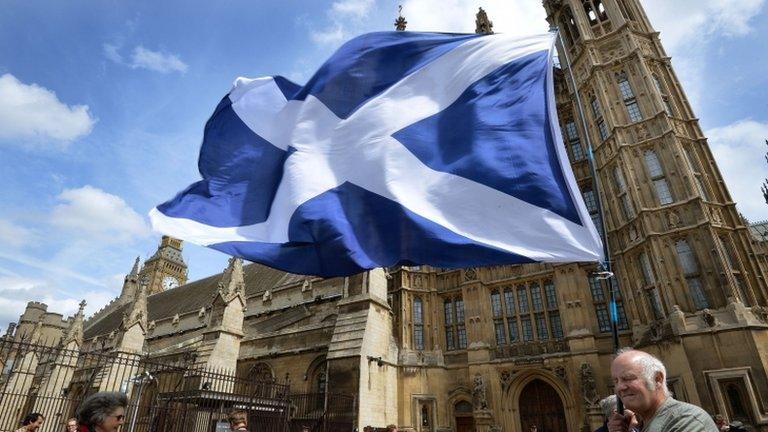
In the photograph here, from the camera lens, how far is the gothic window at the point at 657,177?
14828 mm

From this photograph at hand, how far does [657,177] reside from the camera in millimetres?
15227

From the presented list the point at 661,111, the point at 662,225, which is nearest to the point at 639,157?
the point at 661,111

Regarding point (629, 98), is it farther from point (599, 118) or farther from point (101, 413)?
point (101, 413)

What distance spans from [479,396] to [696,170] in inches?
463

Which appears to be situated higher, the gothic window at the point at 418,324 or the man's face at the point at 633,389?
the gothic window at the point at 418,324

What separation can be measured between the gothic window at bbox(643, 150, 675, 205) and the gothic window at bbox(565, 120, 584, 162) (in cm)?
335

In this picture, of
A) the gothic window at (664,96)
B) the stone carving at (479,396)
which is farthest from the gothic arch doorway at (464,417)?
the gothic window at (664,96)

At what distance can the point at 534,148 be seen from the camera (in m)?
5.09

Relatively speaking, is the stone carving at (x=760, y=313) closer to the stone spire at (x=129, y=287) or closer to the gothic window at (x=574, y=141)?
the gothic window at (x=574, y=141)

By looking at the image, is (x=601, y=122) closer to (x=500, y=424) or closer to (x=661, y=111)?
(x=661, y=111)

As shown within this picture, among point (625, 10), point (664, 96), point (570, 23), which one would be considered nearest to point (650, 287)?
point (664, 96)

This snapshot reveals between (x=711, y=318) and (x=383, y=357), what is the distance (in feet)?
35.0

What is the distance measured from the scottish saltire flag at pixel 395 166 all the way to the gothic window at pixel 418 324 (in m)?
13.1

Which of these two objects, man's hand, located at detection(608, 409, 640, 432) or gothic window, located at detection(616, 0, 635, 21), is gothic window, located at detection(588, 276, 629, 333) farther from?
man's hand, located at detection(608, 409, 640, 432)
